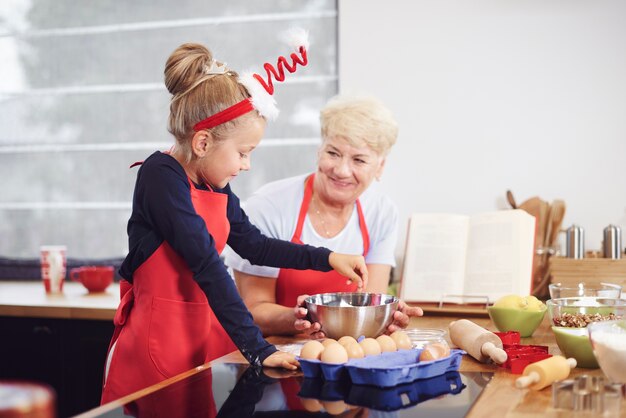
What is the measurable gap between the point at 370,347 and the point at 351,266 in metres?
0.40

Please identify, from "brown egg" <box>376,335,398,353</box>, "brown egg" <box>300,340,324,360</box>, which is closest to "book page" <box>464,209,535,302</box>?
"brown egg" <box>376,335,398,353</box>

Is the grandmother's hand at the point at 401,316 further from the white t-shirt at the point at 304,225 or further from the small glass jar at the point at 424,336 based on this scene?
the white t-shirt at the point at 304,225

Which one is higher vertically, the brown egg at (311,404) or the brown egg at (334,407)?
the brown egg at (334,407)

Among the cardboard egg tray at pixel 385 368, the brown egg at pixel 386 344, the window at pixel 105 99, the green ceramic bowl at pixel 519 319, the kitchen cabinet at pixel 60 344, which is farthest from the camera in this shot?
the window at pixel 105 99

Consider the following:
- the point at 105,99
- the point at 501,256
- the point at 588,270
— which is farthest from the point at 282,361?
the point at 105,99

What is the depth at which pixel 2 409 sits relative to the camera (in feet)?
1.08

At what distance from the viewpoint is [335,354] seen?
125cm

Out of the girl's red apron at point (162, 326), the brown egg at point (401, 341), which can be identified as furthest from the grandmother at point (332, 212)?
the brown egg at point (401, 341)

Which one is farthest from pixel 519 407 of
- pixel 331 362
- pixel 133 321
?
pixel 133 321

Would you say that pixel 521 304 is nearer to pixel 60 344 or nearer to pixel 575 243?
pixel 575 243

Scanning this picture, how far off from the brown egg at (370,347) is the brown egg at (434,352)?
0.08 meters

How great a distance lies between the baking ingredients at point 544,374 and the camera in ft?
3.71

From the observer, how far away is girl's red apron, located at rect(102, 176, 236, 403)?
1.53 metres

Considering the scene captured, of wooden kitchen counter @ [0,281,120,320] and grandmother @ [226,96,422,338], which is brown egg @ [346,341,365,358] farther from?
wooden kitchen counter @ [0,281,120,320]
